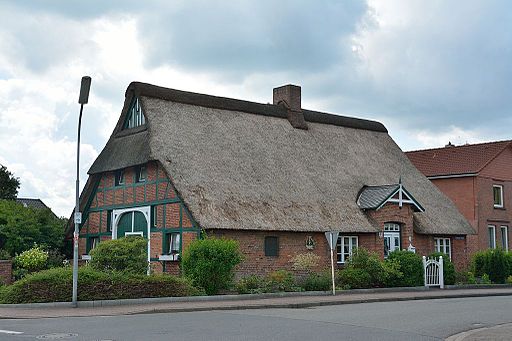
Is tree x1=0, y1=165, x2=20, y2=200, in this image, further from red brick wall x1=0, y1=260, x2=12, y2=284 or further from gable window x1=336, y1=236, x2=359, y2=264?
gable window x1=336, y1=236, x2=359, y2=264

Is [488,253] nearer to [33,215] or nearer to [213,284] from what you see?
[213,284]

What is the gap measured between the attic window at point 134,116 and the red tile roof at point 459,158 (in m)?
20.8

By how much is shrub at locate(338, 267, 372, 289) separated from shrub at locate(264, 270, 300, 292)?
2.49 meters

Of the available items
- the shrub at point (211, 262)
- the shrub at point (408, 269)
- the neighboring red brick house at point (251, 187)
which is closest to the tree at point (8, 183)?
the neighboring red brick house at point (251, 187)

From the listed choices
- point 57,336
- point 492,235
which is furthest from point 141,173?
point 492,235

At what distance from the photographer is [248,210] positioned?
2811 centimetres

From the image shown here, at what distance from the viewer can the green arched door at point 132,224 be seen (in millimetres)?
30422

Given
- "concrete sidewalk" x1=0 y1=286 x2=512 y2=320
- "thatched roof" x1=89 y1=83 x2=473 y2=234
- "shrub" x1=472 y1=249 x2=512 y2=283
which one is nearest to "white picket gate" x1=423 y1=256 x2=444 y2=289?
"thatched roof" x1=89 y1=83 x2=473 y2=234

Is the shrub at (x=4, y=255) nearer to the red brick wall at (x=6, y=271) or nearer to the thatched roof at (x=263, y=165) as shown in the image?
the red brick wall at (x=6, y=271)

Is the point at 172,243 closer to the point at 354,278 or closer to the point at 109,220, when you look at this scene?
the point at 109,220

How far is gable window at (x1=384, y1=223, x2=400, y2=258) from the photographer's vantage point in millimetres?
32922

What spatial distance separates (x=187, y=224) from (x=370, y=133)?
16.7 metres

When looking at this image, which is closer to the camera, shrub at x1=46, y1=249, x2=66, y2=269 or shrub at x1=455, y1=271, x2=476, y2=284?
shrub at x1=46, y1=249, x2=66, y2=269

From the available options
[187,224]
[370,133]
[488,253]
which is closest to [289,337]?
[187,224]
